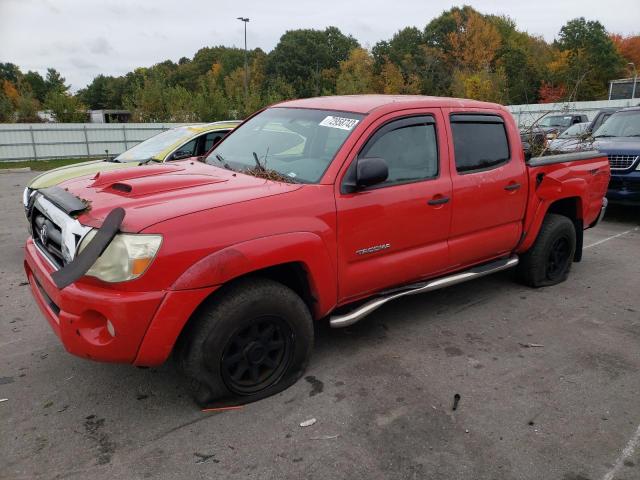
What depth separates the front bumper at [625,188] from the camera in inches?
312

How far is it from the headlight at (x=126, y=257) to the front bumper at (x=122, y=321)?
0.09 metres

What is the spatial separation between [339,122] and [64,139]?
892 inches

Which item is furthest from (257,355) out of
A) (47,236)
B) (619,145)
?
(619,145)

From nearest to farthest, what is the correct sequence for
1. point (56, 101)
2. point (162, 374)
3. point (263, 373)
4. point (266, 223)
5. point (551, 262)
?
1. point (266, 223)
2. point (263, 373)
3. point (162, 374)
4. point (551, 262)
5. point (56, 101)

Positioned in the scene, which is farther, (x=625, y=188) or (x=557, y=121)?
(x=557, y=121)

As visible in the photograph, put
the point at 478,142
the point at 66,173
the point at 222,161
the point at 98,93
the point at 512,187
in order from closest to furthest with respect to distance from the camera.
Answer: the point at 222,161 < the point at 478,142 < the point at 512,187 < the point at 66,173 < the point at 98,93

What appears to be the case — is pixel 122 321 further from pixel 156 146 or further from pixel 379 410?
pixel 156 146

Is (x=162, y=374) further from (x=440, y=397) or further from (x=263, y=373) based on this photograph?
(x=440, y=397)

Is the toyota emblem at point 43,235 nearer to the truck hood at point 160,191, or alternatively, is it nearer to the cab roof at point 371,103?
the truck hood at point 160,191

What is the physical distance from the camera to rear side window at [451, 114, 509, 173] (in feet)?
13.4

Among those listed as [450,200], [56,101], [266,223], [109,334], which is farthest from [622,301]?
[56,101]

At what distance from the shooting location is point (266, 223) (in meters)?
2.95

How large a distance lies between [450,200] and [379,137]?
0.78m

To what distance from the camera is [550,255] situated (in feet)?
17.0
